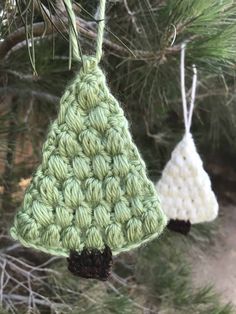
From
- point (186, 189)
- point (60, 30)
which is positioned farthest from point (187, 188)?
point (60, 30)

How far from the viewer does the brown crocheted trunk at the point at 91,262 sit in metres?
0.35

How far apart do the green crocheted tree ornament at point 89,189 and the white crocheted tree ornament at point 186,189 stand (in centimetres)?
18

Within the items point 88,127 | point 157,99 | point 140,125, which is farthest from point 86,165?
point 140,125

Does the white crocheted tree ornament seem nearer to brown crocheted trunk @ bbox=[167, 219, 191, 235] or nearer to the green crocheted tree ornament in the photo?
brown crocheted trunk @ bbox=[167, 219, 191, 235]

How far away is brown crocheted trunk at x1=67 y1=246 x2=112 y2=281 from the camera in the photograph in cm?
35

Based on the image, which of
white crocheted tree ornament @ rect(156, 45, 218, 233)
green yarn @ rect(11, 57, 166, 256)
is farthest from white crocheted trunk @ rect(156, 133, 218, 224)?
green yarn @ rect(11, 57, 166, 256)

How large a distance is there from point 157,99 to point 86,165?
36 centimetres

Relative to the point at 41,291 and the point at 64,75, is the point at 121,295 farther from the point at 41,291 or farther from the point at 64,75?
the point at 64,75

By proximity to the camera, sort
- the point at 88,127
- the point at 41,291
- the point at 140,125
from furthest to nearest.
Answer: the point at 140,125
the point at 41,291
the point at 88,127

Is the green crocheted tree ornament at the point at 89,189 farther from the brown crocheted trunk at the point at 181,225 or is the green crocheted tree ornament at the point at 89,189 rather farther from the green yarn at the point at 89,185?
the brown crocheted trunk at the point at 181,225

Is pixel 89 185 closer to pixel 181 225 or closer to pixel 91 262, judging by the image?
pixel 91 262

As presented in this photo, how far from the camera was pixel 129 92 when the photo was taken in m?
0.67

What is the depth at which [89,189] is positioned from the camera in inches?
13.7

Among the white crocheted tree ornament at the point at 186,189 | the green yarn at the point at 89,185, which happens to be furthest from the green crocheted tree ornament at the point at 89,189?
the white crocheted tree ornament at the point at 186,189
